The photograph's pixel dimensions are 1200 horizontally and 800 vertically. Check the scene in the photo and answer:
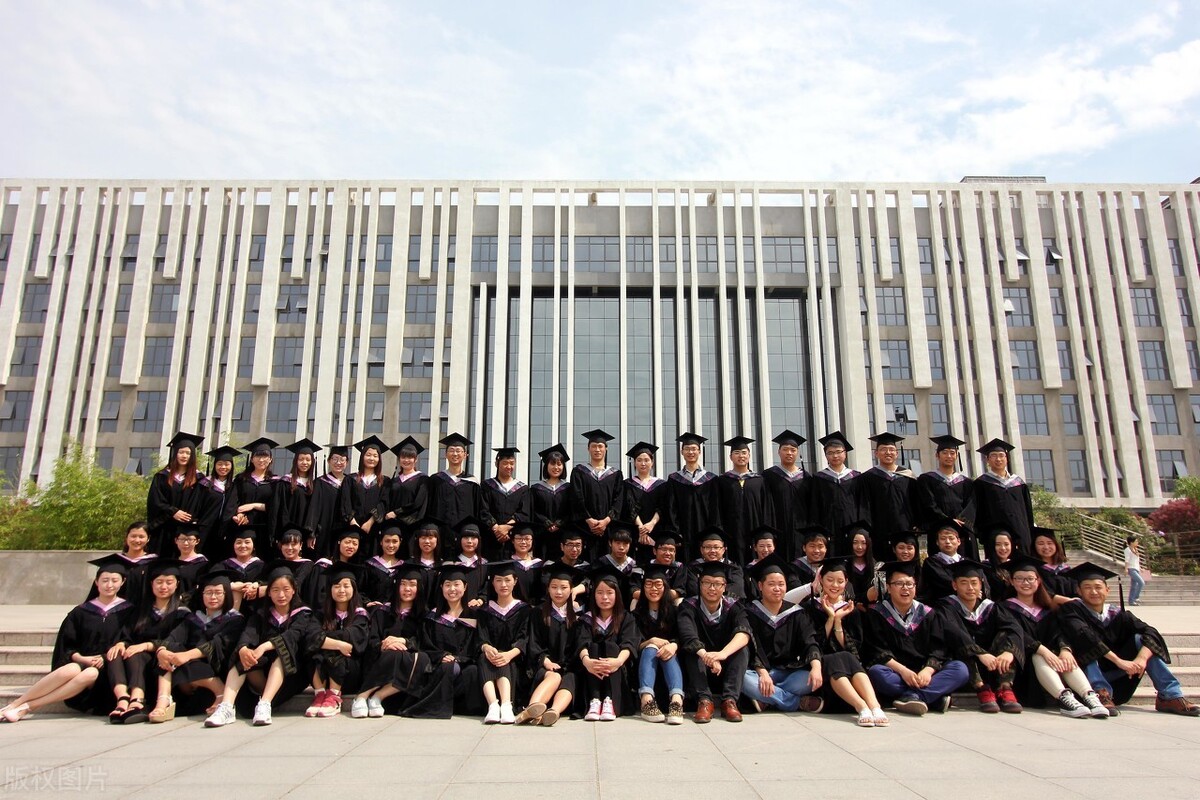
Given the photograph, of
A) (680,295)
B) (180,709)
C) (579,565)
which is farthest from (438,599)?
(680,295)

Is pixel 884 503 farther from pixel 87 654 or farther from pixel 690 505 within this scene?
pixel 87 654

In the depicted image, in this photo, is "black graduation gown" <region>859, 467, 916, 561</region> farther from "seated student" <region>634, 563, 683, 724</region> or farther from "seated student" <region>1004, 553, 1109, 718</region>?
"seated student" <region>634, 563, 683, 724</region>

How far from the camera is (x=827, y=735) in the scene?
4.59 m

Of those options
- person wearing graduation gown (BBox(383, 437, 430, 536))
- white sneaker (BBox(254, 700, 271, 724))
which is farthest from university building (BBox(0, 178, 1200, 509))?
white sneaker (BBox(254, 700, 271, 724))

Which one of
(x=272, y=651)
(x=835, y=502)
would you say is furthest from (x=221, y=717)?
(x=835, y=502)

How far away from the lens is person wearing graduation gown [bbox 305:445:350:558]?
715 centimetres

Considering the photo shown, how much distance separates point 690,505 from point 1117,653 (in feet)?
11.5

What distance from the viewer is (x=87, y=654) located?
530 centimetres

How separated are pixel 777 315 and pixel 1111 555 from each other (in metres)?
15.2

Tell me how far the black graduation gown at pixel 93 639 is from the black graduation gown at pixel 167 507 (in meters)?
1.30

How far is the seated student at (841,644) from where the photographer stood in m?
5.02

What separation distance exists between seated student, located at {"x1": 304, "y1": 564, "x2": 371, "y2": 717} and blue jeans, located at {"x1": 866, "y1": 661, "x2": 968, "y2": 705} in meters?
3.72

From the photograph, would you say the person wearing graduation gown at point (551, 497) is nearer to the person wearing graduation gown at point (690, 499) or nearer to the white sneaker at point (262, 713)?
the person wearing graduation gown at point (690, 499)

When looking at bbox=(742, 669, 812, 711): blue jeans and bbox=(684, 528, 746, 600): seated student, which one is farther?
bbox=(684, 528, 746, 600): seated student
